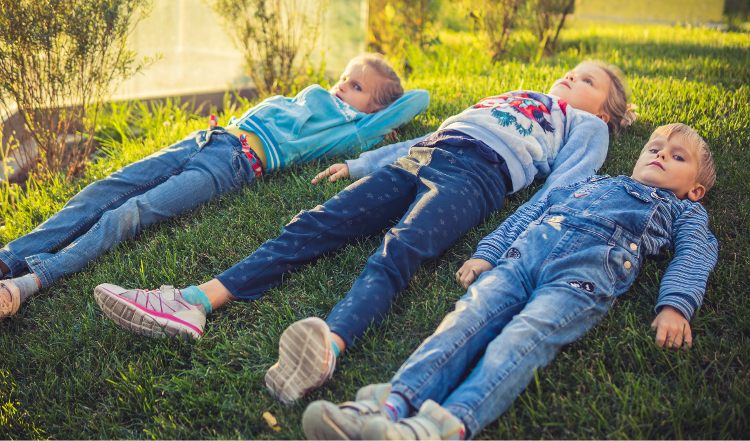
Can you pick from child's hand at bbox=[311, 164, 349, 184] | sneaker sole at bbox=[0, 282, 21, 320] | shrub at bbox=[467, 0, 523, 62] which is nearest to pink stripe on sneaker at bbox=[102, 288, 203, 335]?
sneaker sole at bbox=[0, 282, 21, 320]

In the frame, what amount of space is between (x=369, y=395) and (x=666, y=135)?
5.99 ft

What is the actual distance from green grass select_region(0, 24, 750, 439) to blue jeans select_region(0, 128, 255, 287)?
3.3 inches

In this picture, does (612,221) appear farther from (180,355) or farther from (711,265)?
(180,355)

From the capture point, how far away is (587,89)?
3.72 m

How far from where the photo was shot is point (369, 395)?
1987 millimetres

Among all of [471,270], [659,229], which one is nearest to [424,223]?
[471,270]

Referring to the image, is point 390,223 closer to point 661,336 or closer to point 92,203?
point 661,336

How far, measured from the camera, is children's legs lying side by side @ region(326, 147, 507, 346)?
97.7 inches

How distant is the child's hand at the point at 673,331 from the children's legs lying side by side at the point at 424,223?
0.91 meters

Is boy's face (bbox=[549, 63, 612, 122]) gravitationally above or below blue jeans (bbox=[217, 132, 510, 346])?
above

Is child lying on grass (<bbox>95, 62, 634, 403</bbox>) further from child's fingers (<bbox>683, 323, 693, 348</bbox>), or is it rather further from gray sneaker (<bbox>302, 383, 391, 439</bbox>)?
child's fingers (<bbox>683, 323, 693, 348</bbox>)

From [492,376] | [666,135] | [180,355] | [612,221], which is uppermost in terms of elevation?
[666,135]

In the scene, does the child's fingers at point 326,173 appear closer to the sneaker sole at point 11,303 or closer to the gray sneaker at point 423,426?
the sneaker sole at point 11,303

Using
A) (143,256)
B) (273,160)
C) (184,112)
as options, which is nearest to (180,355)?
(143,256)
